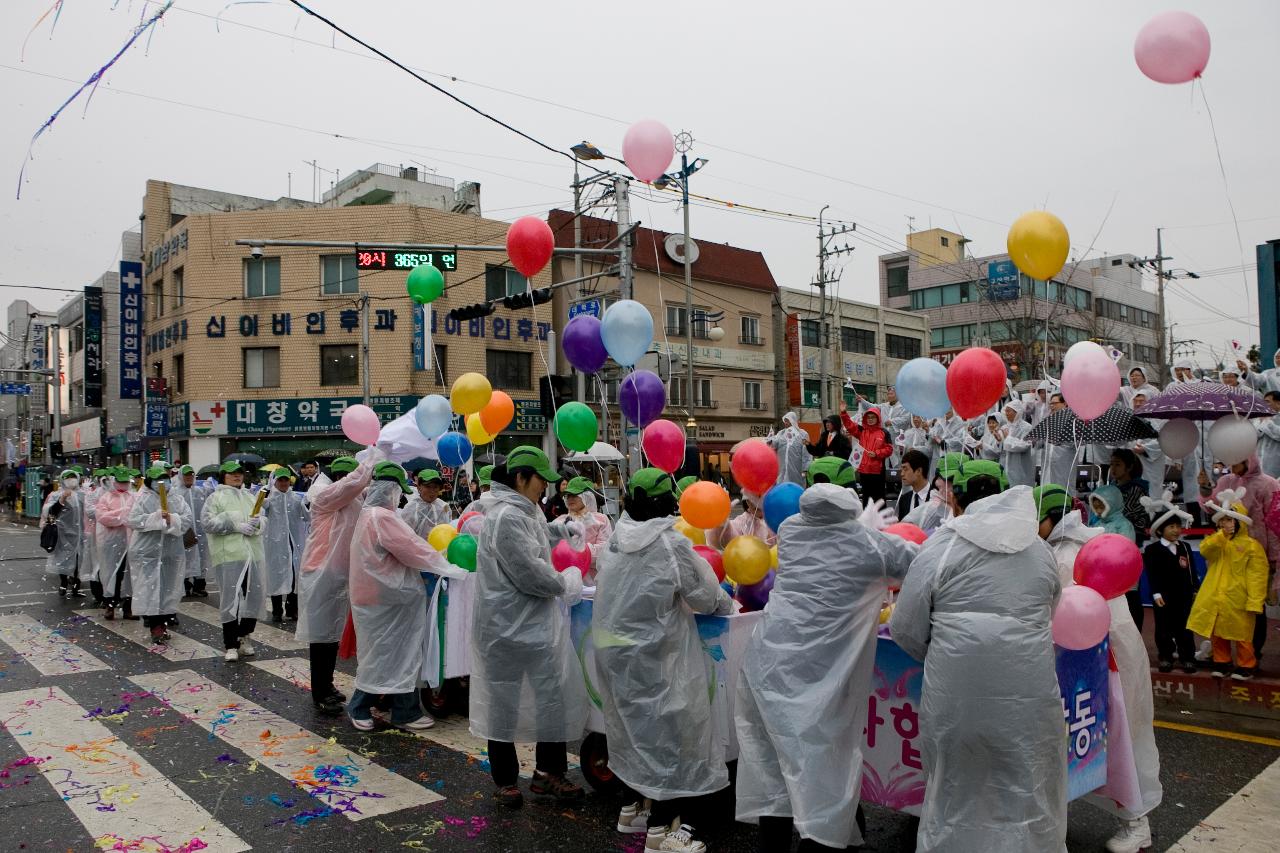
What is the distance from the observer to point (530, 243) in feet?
23.3

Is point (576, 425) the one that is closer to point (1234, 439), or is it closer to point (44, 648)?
point (1234, 439)

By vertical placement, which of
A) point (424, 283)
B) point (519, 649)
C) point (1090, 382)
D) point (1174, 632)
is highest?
point (424, 283)

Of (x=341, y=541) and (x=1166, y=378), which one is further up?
(x=1166, y=378)

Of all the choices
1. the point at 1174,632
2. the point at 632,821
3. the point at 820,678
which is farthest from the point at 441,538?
the point at 1174,632

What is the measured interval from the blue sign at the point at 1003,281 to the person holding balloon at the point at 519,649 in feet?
112

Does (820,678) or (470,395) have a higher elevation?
(470,395)

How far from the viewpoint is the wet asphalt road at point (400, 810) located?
4312 mm

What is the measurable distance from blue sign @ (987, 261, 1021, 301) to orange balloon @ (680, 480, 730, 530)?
3342 cm

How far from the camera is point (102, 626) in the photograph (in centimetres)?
1031

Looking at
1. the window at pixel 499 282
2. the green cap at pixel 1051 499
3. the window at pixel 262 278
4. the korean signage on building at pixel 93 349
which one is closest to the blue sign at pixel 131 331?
the korean signage on building at pixel 93 349

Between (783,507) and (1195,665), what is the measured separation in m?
3.84

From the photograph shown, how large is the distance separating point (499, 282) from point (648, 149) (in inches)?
889

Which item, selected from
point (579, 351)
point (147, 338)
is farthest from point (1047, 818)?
point (147, 338)

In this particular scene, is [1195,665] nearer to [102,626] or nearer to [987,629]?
[987,629]
